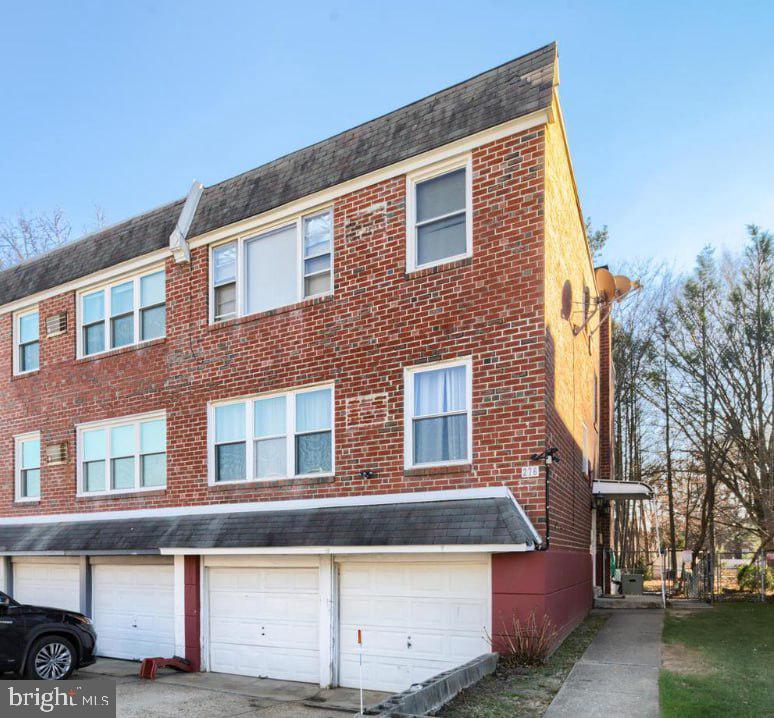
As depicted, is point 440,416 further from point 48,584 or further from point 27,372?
point 27,372

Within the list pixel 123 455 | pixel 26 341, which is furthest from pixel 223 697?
pixel 26 341

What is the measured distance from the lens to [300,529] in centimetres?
1202

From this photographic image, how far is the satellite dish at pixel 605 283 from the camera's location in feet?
63.8

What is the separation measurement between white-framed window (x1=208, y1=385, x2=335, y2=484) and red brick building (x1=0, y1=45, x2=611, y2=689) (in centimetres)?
4

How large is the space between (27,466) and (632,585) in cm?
1624

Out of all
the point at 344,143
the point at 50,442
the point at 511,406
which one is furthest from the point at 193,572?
the point at 344,143

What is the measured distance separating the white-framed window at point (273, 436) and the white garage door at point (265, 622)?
1633 millimetres

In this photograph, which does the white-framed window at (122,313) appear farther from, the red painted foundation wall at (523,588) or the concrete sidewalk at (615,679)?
the concrete sidewalk at (615,679)

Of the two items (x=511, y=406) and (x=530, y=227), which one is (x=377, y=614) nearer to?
(x=511, y=406)

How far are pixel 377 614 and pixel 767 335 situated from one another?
17918 millimetres

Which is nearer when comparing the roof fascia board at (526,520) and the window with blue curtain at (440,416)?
the roof fascia board at (526,520)

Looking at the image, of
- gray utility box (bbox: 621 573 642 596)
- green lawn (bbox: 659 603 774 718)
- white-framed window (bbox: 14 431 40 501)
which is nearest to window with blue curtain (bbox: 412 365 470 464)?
green lawn (bbox: 659 603 774 718)

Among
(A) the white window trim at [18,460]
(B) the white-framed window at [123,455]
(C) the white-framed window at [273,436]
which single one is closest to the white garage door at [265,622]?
(C) the white-framed window at [273,436]

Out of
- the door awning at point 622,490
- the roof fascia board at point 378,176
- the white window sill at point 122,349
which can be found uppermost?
the roof fascia board at point 378,176
